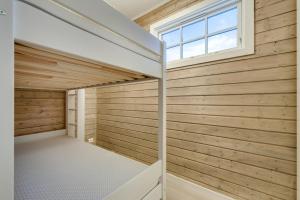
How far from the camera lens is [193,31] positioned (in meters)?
1.87

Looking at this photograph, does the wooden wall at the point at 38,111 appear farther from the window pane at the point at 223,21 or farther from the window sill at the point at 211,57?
the window pane at the point at 223,21

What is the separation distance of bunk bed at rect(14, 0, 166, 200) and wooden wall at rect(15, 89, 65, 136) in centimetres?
48

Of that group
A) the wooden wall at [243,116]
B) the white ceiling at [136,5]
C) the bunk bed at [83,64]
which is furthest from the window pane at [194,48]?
the bunk bed at [83,64]

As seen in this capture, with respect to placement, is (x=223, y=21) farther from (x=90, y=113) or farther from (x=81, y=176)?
(x=90, y=113)

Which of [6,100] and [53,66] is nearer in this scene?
[6,100]

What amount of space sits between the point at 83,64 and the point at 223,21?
152 centimetres

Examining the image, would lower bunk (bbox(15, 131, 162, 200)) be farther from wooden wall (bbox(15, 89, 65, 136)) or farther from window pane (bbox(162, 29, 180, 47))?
window pane (bbox(162, 29, 180, 47))

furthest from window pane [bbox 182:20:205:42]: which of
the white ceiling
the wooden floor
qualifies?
the wooden floor

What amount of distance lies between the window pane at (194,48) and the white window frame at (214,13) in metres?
0.09

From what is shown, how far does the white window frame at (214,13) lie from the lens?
1.40m

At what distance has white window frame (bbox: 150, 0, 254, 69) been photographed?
1.40 metres

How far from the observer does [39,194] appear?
2.84 ft

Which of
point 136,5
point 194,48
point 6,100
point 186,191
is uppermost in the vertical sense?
point 136,5

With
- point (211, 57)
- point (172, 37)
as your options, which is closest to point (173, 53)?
point (172, 37)
